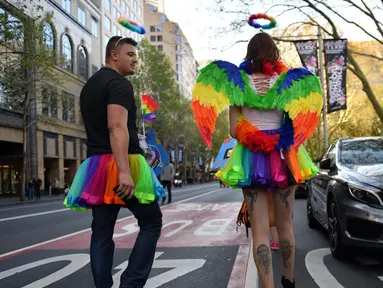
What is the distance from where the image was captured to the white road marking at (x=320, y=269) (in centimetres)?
391

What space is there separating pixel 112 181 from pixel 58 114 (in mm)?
37403

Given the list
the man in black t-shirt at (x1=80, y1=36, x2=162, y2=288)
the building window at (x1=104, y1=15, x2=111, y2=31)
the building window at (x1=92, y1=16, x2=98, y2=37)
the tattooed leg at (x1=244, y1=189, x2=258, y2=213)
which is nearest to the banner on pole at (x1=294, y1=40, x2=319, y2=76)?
the tattooed leg at (x1=244, y1=189, x2=258, y2=213)

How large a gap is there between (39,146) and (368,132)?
30.3 metres

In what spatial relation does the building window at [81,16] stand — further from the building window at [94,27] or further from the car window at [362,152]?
the car window at [362,152]

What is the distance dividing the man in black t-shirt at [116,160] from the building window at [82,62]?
41.8m

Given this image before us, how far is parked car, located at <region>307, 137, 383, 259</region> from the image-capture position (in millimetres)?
4285

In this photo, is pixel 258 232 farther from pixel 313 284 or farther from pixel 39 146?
pixel 39 146

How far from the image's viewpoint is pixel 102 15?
51.6m

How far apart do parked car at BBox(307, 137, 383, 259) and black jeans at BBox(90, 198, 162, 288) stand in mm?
2388

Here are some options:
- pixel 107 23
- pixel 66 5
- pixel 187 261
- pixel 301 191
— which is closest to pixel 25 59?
pixel 301 191

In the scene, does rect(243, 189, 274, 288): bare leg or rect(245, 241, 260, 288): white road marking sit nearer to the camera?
rect(243, 189, 274, 288): bare leg

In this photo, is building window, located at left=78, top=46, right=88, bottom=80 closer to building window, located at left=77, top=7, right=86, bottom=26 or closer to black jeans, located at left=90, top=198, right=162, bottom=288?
building window, located at left=77, top=7, right=86, bottom=26

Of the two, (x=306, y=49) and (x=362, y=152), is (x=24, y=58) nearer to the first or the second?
(x=306, y=49)

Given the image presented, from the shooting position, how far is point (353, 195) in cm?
449
